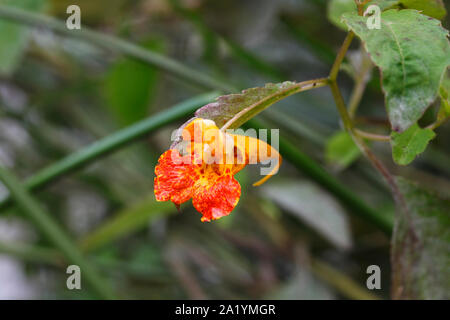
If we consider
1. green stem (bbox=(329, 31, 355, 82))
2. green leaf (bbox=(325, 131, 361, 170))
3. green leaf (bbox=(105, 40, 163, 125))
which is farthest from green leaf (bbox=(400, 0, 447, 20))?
green leaf (bbox=(105, 40, 163, 125))

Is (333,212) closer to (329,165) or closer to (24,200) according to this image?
(329,165)

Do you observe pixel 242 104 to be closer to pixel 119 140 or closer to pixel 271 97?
pixel 271 97

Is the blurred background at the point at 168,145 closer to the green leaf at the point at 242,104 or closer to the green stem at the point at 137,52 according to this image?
the green stem at the point at 137,52

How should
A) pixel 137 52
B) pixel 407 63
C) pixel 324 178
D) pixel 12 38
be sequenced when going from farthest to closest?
pixel 12 38 → pixel 137 52 → pixel 324 178 → pixel 407 63

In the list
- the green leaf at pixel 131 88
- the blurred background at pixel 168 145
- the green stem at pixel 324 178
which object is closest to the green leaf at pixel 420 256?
the green stem at pixel 324 178

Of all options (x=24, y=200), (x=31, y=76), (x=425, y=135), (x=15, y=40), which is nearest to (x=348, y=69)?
(x=425, y=135)

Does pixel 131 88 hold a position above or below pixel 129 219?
above

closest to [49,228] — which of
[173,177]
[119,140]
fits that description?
[119,140]

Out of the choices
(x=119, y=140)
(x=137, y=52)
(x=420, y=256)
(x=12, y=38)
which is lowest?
(x=420, y=256)
